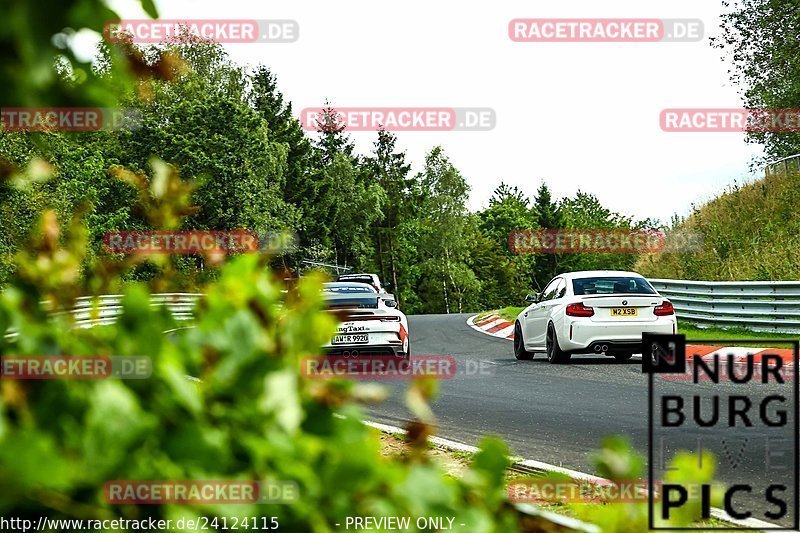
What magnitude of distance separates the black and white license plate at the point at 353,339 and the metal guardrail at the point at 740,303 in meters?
8.18

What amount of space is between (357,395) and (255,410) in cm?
19

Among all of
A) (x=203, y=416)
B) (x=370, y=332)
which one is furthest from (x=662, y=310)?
(x=203, y=416)

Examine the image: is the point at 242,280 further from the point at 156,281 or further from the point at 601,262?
the point at 601,262

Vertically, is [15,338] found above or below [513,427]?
above

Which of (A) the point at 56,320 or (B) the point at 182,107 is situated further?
(B) the point at 182,107

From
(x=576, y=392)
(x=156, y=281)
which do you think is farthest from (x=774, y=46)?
(x=156, y=281)

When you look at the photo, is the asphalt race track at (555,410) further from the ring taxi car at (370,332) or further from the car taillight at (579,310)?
the ring taxi car at (370,332)

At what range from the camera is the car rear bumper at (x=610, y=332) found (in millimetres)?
15039

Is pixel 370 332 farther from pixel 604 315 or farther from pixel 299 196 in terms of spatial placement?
pixel 299 196

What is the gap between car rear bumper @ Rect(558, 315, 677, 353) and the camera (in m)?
15.0

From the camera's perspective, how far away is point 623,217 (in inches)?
4429

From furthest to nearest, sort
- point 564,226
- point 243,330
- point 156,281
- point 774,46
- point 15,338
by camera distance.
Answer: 1. point 564,226
2. point 774,46
3. point 156,281
4. point 15,338
5. point 243,330

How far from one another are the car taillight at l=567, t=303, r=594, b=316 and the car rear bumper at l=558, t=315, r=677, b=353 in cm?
12

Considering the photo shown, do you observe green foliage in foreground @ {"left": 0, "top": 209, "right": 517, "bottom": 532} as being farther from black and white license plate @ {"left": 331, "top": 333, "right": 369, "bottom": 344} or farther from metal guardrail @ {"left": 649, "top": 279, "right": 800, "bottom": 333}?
metal guardrail @ {"left": 649, "top": 279, "right": 800, "bottom": 333}
